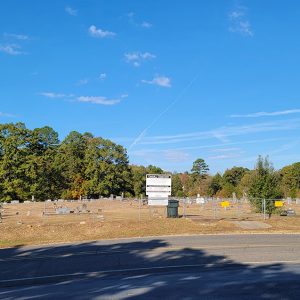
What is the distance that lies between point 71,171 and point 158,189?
63820 mm

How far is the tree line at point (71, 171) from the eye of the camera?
76.3 metres

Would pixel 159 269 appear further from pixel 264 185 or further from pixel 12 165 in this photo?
pixel 12 165

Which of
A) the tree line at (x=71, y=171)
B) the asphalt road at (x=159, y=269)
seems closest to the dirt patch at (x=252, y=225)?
the asphalt road at (x=159, y=269)

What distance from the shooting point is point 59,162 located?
8794cm

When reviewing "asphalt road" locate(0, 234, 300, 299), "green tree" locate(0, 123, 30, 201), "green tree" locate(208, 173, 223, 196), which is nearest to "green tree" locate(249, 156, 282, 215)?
"asphalt road" locate(0, 234, 300, 299)

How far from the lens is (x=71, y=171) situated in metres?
91.9

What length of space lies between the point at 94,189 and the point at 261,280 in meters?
79.4

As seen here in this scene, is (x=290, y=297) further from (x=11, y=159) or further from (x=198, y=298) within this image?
(x=11, y=159)

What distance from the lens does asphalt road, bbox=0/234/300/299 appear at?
9.73 m

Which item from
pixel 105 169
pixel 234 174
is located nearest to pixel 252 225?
pixel 105 169

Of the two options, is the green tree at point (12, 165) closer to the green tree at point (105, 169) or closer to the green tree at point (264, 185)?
the green tree at point (105, 169)

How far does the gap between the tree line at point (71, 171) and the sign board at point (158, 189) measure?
37.0m

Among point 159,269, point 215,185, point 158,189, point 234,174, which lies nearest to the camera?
point 159,269

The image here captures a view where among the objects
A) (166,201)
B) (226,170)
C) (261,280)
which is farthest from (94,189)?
(261,280)
